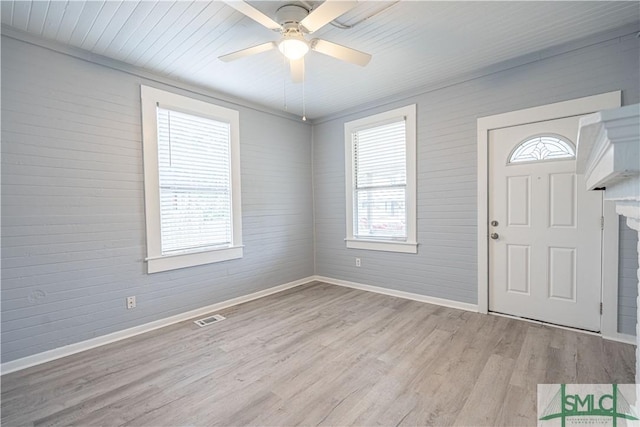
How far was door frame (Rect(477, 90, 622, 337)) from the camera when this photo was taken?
8.43ft

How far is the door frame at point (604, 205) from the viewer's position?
2568 mm

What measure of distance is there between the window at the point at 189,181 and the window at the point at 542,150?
329cm

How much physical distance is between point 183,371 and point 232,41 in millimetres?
2772

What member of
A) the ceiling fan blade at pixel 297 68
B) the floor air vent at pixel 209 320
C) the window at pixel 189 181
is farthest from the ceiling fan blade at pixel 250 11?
the floor air vent at pixel 209 320

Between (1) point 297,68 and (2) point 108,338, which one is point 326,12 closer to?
(1) point 297,68

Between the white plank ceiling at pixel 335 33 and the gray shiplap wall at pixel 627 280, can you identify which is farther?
the gray shiplap wall at pixel 627 280

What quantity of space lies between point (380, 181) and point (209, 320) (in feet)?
9.31

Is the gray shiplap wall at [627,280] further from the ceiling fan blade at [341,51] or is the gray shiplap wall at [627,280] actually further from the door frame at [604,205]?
the ceiling fan blade at [341,51]

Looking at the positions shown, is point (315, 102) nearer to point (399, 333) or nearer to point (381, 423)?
point (399, 333)

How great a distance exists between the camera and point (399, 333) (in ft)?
9.27

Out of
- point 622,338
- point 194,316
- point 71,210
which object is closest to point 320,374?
point 194,316

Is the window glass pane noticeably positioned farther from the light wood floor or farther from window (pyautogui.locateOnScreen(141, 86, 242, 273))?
window (pyautogui.locateOnScreen(141, 86, 242, 273))

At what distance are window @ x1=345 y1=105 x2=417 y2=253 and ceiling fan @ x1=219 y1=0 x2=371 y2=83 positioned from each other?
69.9 inches

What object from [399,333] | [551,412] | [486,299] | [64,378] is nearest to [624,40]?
[486,299]
